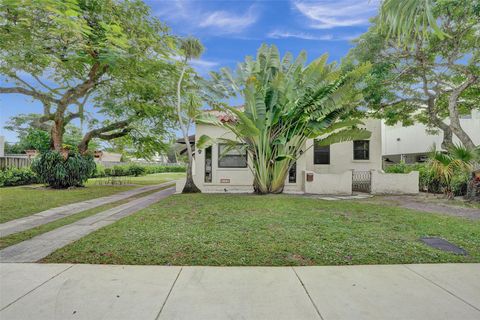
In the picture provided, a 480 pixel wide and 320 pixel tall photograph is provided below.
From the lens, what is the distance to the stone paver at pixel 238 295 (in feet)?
9.01

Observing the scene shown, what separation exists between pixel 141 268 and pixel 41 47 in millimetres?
8678

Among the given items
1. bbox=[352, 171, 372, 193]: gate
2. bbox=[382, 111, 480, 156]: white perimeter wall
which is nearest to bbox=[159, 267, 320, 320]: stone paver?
bbox=[352, 171, 372, 193]: gate

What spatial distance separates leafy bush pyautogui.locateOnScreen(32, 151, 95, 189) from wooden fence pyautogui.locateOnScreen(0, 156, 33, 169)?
372 cm

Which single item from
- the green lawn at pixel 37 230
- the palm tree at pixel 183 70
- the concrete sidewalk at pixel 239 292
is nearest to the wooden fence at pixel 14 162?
the palm tree at pixel 183 70

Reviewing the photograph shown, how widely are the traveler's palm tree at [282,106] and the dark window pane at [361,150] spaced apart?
19.0 feet

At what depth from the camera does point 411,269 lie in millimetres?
3908

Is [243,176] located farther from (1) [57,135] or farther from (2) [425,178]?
(1) [57,135]

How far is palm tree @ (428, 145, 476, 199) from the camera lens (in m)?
10.8

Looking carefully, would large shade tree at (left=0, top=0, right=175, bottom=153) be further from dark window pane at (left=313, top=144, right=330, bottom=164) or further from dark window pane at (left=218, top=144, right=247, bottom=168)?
dark window pane at (left=313, top=144, right=330, bottom=164)

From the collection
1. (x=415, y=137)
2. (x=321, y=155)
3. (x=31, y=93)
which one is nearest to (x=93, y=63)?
(x=31, y=93)

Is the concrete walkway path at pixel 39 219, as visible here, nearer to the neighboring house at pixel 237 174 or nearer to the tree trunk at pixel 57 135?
the neighboring house at pixel 237 174

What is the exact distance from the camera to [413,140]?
2445 centimetres

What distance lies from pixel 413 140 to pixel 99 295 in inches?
1105

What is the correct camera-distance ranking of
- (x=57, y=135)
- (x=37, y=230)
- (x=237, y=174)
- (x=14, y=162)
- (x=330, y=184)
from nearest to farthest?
(x=37, y=230), (x=330, y=184), (x=237, y=174), (x=57, y=135), (x=14, y=162)
